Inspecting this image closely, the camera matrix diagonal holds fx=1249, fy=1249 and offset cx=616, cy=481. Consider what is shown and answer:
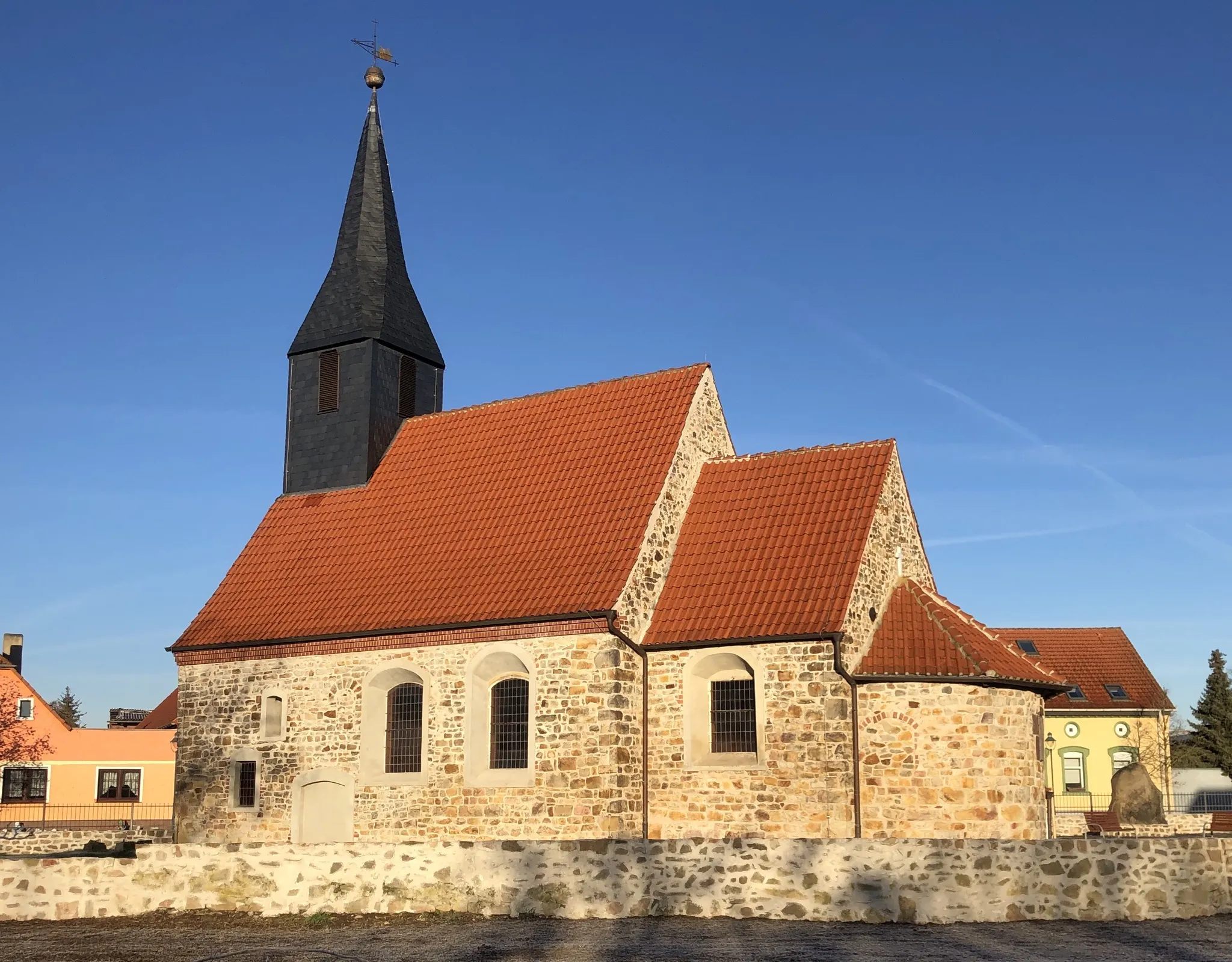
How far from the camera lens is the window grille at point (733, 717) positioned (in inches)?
750

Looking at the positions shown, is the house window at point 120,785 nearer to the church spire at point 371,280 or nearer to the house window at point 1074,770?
the church spire at point 371,280

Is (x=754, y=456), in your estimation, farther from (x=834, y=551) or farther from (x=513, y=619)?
(x=513, y=619)

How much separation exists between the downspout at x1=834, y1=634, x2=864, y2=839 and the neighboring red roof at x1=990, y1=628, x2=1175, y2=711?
80.4 ft

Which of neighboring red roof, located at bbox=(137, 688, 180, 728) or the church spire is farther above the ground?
the church spire

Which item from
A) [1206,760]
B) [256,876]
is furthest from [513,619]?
[1206,760]

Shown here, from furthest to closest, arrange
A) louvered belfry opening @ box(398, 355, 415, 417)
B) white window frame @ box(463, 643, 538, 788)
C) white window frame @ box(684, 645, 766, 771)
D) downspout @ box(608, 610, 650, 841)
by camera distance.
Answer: louvered belfry opening @ box(398, 355, 415, 417) → white window frame @ box(463, 643, 538, 788) → downspout @ box(608, 610, 650, 841) → white window frame @ box(684, 645, 766, 771)

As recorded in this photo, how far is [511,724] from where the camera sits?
65.8 feet

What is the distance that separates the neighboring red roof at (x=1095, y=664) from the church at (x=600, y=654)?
872 inches

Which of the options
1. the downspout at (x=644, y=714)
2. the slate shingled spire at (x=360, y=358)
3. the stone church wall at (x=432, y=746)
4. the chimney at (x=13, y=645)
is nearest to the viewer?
the stone church wall at (x=432, y=746)

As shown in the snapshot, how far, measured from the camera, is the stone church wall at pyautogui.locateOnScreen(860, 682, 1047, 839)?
17828 millimetres

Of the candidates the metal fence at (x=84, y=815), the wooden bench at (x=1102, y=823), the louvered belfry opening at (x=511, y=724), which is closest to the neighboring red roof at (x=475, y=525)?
the louvered belfry opening at (x=511, y=724)

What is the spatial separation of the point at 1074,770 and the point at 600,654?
1073 inches

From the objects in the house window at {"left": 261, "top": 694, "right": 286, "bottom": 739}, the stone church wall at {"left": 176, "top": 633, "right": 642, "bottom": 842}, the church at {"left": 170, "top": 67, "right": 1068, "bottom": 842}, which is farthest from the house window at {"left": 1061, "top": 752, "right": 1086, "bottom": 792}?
the house window at {"left": 261, "top": 694, "right": 286, "bottom": 739}

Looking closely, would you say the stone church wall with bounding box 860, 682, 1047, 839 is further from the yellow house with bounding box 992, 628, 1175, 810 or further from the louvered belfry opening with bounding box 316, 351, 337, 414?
the yellow house with bounding box 992, 628, 1175, 810
